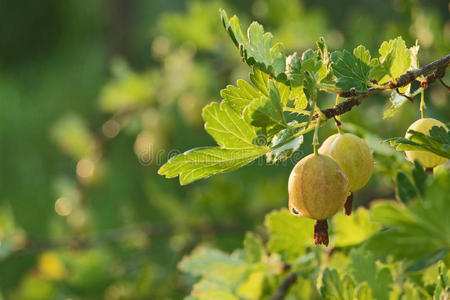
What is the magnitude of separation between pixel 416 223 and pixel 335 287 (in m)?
0.16

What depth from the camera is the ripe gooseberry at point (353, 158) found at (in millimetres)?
328

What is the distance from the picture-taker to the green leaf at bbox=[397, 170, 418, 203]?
0.26 metres

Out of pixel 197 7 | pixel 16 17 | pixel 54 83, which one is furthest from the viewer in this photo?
pixel 16 17

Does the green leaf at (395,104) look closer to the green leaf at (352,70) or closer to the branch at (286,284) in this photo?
the green leaf at (352,70)

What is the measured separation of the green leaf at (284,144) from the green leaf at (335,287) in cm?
12

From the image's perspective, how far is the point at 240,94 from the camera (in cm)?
33

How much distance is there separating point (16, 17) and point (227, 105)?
3.33 metres

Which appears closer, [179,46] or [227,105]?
[227,105]

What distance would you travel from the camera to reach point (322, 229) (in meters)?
0.33

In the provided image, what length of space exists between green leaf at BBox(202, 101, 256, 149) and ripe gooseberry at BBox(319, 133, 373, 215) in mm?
60

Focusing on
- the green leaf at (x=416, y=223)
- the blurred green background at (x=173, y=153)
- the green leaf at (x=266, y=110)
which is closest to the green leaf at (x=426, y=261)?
the green leaf at (x=416, y=223)

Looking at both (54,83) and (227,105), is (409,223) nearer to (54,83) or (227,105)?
(227,105)

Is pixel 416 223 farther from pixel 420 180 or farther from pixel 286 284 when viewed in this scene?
pixel 286 284

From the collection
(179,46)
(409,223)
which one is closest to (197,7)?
(179,46)
